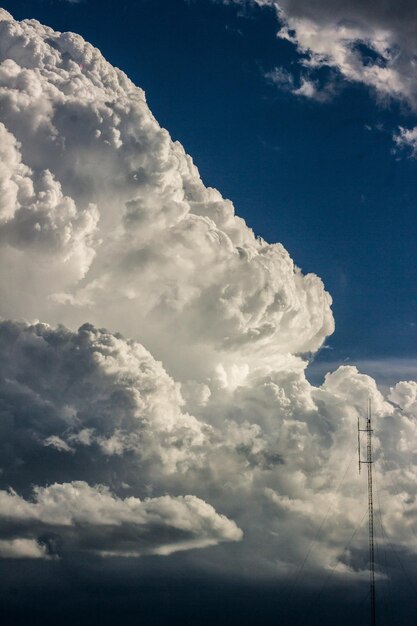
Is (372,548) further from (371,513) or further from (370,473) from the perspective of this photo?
(370,473)

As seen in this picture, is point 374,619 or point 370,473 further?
point 370,473

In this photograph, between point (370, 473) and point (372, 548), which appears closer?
point (372, 548)

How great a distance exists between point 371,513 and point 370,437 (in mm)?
16477

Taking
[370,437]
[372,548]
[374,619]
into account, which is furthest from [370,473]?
[374,619]

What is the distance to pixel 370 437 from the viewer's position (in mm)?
178250

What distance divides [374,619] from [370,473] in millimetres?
33160

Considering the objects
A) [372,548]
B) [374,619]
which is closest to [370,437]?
[372,548]

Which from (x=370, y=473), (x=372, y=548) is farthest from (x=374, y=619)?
(x=370, y=473)

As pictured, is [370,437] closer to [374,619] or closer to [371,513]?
[371,513]

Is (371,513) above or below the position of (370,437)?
below

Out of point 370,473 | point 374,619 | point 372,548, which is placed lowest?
point 374,619

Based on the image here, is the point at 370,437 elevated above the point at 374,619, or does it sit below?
above

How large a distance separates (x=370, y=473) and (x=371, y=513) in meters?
11.4

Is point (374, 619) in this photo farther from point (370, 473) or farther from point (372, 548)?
point (370, 473)
